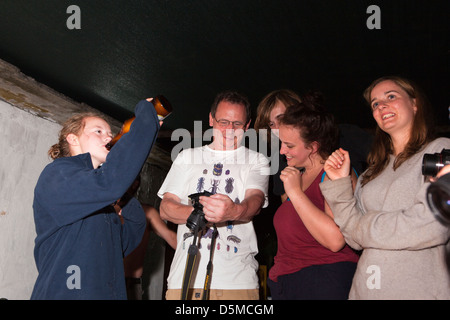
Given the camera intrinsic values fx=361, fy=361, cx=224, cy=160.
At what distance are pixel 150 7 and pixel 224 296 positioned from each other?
163 cm

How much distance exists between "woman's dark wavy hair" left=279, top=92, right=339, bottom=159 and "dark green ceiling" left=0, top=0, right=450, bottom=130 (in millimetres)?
620

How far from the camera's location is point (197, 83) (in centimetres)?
312

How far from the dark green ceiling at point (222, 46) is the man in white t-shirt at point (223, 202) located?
1.64ft

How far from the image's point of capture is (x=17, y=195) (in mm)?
2977

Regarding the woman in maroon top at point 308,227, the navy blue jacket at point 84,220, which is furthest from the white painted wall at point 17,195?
the woman in maroon top at point 308,227

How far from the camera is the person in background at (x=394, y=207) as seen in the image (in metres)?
1.22

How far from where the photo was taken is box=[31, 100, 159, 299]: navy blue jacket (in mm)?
1324

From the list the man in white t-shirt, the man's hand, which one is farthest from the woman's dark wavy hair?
the man's hand

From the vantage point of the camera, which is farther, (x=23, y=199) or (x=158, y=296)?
(x=158, y=296)

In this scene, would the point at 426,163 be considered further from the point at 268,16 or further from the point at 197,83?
the point at 197,83

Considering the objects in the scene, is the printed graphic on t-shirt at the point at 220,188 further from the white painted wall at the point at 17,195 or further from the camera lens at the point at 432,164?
the white painted wall at the point at 17,195

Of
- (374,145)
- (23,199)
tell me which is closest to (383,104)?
(374,145)

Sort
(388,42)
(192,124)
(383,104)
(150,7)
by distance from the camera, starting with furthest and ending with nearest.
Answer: (192,124)
(388,42)
(150,7)
(383,104)

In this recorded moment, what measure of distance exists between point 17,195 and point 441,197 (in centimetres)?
306
